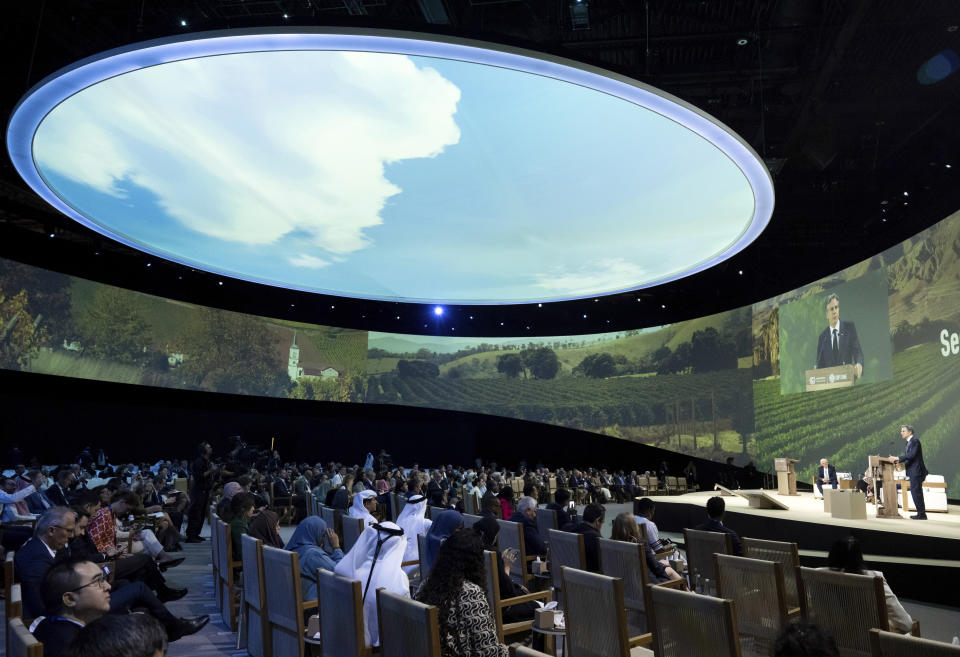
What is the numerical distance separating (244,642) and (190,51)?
5100 mm

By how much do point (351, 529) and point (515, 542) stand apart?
1.58 m

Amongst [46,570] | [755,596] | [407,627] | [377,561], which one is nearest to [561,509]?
[755,596]

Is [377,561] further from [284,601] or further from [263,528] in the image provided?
[263,528]

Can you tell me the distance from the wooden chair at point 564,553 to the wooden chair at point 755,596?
117cm

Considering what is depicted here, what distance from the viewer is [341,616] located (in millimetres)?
3074

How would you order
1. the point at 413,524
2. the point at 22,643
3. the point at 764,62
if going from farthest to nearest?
the point at 764,62
the point at 413,524
the point at 22,643

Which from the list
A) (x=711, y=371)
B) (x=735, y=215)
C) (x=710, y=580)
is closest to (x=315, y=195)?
(x=735, y=215)

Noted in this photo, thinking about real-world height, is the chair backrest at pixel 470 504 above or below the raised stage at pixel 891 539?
above

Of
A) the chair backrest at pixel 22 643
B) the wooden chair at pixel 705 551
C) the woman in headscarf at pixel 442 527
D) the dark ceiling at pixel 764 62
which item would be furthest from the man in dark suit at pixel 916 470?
the chair backrest at pixel 22 643

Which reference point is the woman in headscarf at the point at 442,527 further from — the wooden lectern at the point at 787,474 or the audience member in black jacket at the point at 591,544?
the wooden lectern at the point at 787,474

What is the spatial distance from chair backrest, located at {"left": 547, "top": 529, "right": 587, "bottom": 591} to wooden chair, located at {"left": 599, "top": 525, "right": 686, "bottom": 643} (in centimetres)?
23

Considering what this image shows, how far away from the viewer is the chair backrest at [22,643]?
6.13ft

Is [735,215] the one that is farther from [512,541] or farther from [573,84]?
[512,541]

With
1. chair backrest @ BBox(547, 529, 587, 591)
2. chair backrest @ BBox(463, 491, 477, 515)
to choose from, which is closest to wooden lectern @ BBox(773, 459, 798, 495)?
chair backrest @ BBox(463, 491, 477, 515)
